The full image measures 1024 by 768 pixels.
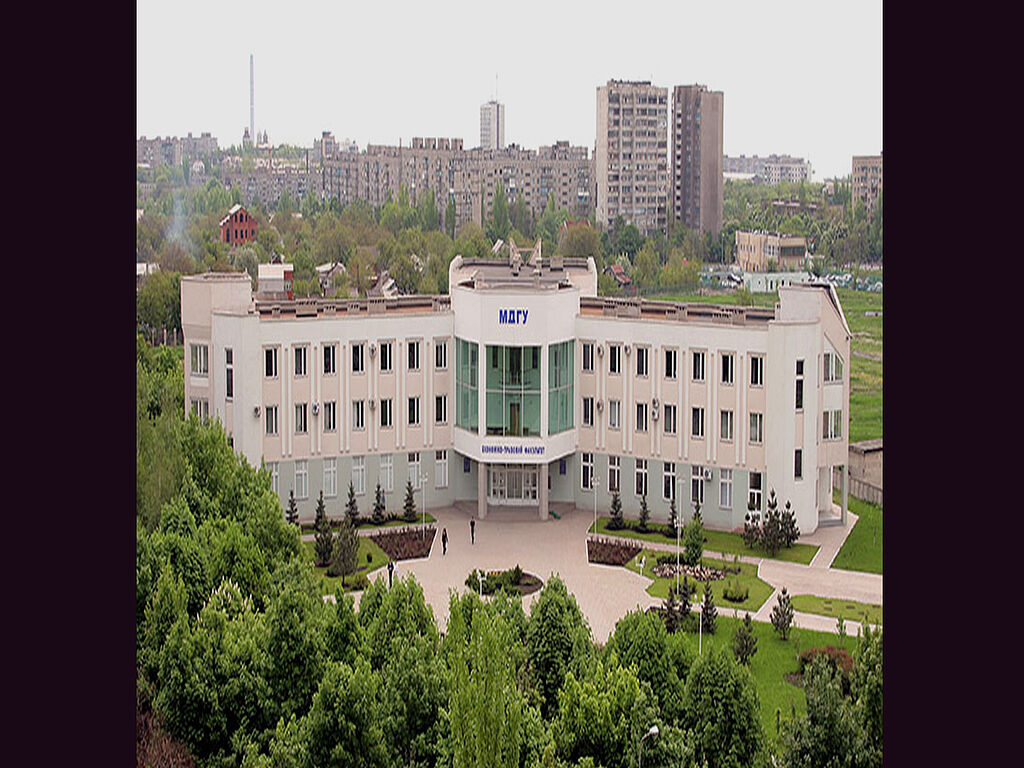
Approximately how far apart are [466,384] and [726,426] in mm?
8375

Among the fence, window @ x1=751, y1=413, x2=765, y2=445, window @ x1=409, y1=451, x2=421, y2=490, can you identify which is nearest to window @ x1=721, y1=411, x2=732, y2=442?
window @ x1=751, y1=413, x2=765, y2=445

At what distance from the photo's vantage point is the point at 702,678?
26281 millimetres

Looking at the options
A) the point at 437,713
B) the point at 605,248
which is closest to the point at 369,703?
the point at 437,713

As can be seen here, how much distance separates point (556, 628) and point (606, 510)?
20.0 meters

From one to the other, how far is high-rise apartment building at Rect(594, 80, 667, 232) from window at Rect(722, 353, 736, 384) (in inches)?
3901

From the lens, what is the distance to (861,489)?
52.1 m

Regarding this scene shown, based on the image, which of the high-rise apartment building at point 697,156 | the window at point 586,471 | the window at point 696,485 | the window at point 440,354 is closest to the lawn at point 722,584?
the window at point 696,485

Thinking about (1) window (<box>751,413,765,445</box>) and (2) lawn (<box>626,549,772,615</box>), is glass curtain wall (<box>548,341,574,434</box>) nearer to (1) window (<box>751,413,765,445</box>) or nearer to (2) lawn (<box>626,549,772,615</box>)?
(2) lawn (<box>626,549,772,615</box>)

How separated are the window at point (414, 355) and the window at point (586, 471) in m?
6.12

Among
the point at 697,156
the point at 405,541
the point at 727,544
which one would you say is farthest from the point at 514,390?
the point at 697,156

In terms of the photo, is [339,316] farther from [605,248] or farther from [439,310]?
[605,248]

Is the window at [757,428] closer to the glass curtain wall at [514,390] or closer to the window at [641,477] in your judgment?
the window at [641,477]

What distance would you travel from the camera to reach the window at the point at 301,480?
48.3 meters

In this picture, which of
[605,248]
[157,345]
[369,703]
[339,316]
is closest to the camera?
[369,703]
